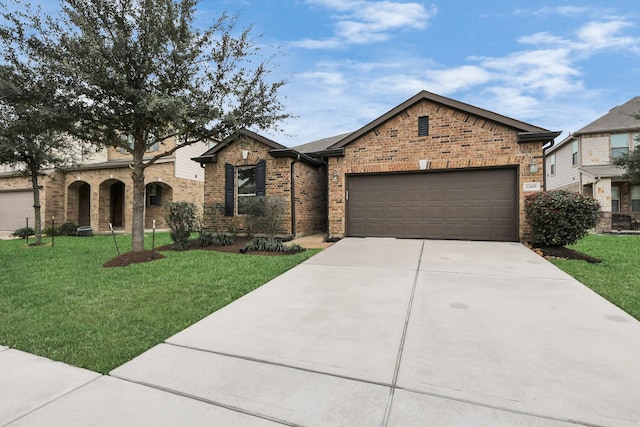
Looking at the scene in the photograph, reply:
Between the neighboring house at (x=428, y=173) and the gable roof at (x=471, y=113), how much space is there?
0.08ft

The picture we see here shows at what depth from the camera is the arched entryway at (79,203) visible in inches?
667

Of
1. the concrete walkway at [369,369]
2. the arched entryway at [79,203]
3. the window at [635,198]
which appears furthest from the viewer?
the arched entryway at [79,203]

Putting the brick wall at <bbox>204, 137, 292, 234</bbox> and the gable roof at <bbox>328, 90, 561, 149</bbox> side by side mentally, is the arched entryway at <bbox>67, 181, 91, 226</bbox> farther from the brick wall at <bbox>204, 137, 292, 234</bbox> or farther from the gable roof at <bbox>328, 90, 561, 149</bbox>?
the gable roof at <bbox>328, 90, 561, 149</bbox>

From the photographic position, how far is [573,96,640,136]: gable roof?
15797 mm

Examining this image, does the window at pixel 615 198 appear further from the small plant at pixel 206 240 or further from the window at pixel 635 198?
the small plant at pixel 206 240

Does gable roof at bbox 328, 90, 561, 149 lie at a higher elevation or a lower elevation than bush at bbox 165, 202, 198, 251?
higher

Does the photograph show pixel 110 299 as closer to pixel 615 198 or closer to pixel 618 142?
pixel 615 198

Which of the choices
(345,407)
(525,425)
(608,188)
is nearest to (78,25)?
(345,407)

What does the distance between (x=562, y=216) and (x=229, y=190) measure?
10297 mm

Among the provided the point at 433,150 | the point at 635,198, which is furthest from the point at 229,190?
the point at 635,198

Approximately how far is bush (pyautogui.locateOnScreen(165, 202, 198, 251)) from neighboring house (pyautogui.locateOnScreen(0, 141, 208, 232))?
280 inches

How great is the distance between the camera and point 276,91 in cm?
820

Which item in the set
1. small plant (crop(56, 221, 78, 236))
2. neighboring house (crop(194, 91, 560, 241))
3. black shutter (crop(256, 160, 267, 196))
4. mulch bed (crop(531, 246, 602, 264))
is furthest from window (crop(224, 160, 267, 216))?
small plant (crop(56, 221, 78, 236))

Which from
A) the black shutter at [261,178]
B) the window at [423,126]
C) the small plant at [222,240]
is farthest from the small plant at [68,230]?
the window at [423,126]
